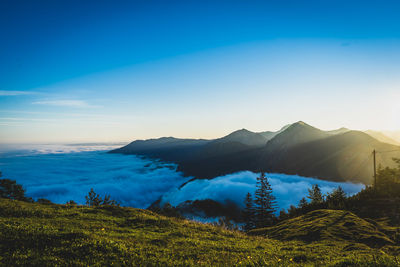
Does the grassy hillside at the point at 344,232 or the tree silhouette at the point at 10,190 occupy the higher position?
the grassy hillside at the point at 344,232

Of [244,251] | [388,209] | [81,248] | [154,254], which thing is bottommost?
[388,209]

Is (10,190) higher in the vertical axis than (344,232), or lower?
A: lower

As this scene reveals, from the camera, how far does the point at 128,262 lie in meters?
8.49

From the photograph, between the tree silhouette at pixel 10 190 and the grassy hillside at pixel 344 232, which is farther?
the tree silhouette at pixel 10 190

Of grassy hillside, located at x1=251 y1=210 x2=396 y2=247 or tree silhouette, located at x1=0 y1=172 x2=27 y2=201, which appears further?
tree silhouette, located at x1=0 y1=172 x2=27 y2=201

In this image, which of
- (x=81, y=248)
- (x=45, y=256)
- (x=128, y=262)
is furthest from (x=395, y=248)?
(x=45, y=256)

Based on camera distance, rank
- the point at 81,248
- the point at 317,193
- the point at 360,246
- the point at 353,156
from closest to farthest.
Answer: the point at 81,248
the point at 360,246
the point at 317,193
the point at 353,156

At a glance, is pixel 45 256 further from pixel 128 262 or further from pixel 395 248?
pixel 395 248

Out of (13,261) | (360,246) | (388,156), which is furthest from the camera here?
(388,156)

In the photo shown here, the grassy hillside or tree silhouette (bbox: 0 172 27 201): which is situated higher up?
the grassy hillside

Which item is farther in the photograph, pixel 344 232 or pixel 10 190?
pixel 10 190

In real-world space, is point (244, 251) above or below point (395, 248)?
above

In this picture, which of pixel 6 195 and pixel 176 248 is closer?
pixel 176 248

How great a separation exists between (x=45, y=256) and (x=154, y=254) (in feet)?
14.3
